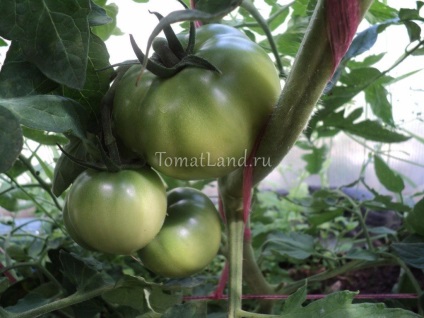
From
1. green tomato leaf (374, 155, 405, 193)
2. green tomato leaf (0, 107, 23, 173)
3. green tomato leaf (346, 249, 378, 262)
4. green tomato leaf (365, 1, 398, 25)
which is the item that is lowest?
green tomato leaf (346, 249, 378, 262)

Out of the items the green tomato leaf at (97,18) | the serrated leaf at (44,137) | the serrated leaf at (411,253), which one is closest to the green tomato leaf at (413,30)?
the serrated leaf at (411,253)

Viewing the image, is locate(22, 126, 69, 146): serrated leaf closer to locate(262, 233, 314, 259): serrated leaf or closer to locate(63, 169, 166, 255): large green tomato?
locate(63, 169, 166, 255): large green tomato

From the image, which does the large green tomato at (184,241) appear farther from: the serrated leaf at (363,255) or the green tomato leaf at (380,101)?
the green tomato leaf at (380,101)

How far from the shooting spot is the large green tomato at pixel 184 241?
1.51 ft

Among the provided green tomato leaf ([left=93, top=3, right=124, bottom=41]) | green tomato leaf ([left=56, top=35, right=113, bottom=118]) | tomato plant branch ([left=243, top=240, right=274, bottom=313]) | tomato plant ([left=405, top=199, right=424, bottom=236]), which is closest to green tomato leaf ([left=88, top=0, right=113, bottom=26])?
green tomato leaf ([left=56, top=35, right=113, bottom=118])

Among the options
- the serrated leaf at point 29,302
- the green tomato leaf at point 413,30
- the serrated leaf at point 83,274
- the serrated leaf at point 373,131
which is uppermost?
the green tomato leaf at point 413,30

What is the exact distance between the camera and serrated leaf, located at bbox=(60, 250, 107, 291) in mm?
511

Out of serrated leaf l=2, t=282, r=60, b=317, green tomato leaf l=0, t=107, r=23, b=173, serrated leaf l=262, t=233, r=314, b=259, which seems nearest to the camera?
green tomato leaf l=0, t=107, r=23, b=173

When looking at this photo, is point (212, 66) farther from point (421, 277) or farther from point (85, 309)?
point (421, 277)

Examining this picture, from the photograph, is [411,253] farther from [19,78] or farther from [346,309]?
[19,78]

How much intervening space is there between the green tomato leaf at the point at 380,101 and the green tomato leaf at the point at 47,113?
0.54 metres

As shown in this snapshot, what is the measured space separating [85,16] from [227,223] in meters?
0.27

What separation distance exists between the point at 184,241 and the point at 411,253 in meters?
0.30

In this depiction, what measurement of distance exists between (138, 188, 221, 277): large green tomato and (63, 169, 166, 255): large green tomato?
5cm
